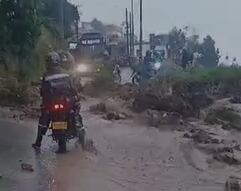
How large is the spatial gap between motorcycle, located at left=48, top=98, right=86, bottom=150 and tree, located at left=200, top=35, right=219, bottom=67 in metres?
42.2

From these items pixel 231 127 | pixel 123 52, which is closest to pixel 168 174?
pixel 231 127

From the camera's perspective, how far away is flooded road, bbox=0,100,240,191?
23.8 ft

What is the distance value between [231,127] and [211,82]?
6.60 m

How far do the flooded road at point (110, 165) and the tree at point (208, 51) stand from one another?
1588 inches

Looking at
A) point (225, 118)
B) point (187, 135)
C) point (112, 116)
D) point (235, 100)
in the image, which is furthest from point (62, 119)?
point (235, 100)

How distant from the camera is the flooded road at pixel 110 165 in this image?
23.8ft

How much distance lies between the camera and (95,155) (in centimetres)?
920

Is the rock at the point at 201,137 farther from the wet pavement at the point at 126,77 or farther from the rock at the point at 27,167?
the wet pavement at the point at 126,77

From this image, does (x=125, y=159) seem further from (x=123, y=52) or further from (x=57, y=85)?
(x=123, y=52)

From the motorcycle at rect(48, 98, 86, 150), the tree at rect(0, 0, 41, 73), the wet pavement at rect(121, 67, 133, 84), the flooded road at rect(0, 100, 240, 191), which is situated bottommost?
the wet pavement at rect(121, 67, 133, 84)

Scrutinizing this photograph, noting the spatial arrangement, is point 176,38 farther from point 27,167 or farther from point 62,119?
point 27,167

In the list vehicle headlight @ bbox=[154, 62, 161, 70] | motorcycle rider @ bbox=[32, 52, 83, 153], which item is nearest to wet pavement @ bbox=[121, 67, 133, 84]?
vehicle headlight @ bbox=[154, 62, 161, 70]

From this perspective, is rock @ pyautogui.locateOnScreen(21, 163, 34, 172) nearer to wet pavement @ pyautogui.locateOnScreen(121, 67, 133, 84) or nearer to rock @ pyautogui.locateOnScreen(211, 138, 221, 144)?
rock @ pyautogui.locateOnScreen(211, 138, 221, 144)

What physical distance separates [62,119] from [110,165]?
3.29ft
